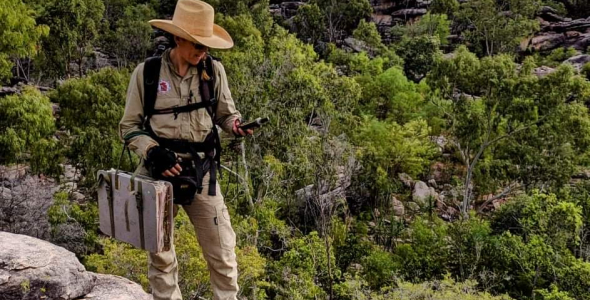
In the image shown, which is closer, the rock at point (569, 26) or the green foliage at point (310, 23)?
the green foliage at point (310, 23)

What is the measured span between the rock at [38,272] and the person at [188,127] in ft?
3.73

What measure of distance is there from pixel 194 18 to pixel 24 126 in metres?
12.6

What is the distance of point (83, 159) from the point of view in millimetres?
15156

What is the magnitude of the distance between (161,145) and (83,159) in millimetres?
13396

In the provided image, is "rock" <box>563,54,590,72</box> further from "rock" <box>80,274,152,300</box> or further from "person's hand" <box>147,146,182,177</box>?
"person's hand" <box>147,146,182,177</box>

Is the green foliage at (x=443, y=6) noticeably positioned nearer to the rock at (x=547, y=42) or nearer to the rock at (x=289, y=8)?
the rock at (x=547, y=42)

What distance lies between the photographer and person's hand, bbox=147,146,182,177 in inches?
112

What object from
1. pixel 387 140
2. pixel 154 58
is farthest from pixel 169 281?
pixel 387 140

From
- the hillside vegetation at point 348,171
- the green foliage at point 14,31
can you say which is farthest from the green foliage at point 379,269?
the green foliage at point 14,31

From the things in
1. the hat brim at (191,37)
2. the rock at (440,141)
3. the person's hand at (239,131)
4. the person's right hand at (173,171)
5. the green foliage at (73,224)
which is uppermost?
the hat brim at (191,37)

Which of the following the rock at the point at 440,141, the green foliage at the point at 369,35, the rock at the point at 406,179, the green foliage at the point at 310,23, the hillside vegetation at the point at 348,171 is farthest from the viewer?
the green foliage at the point at 310,23

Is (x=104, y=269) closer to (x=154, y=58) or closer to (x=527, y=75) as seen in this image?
(x=154, y=58)

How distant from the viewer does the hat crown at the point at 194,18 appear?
303cm

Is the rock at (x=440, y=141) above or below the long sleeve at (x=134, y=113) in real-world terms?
below
